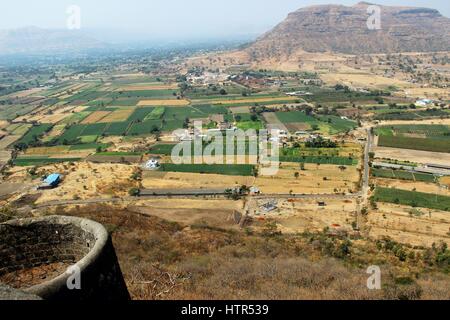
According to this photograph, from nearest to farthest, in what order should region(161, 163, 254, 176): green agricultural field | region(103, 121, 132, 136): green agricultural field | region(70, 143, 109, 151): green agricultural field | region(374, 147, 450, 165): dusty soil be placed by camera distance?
region(161, 163, 254, 176): green agricultural field → region(374, 147, 450, 165): dusty soil → region(70, 143, 109, 151): green agricultural field → region(103, 121, 132, 136): green agricultural field

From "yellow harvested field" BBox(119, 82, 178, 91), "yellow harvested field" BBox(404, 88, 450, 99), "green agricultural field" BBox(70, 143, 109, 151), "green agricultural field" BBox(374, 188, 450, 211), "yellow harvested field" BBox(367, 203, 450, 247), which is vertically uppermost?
"yellow harvested field" BBox(119, 82, 178, 91)

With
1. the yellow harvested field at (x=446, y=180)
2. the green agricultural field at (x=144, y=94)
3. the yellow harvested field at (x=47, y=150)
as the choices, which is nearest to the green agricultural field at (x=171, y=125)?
the yellow harvested field at (x=47, y=150)

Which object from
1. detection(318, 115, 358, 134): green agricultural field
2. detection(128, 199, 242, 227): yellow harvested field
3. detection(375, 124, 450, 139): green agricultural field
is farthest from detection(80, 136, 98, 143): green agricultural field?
detection(375, 124, 450, 139): green agricultural field

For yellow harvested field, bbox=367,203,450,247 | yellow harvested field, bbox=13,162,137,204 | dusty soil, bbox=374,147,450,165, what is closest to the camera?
yellow harvested field, bbox=367,203,450,247

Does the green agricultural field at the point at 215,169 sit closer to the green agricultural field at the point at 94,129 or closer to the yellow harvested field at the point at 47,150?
the yellow harvested field at the point at 47,150

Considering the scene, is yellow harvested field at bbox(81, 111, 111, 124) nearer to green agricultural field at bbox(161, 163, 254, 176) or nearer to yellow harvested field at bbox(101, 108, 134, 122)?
yellow harvested field at bbox(101, 108, 134, 122)

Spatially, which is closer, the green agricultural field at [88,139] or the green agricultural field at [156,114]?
the green agricultural field at [88,139]
